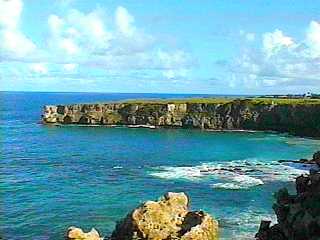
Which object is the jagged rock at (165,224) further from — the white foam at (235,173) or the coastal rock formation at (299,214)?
the white foam at (235,173)

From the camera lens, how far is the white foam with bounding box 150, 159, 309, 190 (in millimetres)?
83750

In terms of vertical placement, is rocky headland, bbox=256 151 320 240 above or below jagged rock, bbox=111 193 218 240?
above

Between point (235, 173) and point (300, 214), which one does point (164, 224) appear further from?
point (235, 173)

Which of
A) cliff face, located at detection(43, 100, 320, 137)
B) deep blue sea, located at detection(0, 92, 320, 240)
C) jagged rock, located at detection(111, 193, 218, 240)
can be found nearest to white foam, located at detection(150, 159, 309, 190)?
deep blue sea, located at detection(0, 92, 320, 240)

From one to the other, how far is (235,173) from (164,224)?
47.7m

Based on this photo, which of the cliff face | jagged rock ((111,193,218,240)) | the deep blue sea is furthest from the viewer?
the cliff face

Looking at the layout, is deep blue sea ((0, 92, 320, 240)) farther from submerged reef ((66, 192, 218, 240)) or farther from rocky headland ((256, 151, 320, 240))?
rocky headland ((256, 151, 320, 240))

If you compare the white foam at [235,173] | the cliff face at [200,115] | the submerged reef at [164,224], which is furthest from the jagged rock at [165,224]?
the cliff face at [200,115]

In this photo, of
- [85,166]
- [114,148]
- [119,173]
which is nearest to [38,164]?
[85,166]

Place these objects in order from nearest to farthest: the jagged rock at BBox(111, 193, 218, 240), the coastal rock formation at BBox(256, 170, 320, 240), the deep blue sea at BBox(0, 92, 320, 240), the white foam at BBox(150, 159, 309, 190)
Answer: the coastal rock formation at BBox(256, 170, 320, 240) < the jagged rock at BBox(111, 193, 218, 240) < the deep blue sea at BBox(0, 92, 320, 240) < the white foam at BBox(150, 159, 309, 190)

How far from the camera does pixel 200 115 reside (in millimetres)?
178000

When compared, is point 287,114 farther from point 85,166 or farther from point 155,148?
point 85,166

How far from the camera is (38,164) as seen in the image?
106 metres

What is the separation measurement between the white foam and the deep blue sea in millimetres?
163
